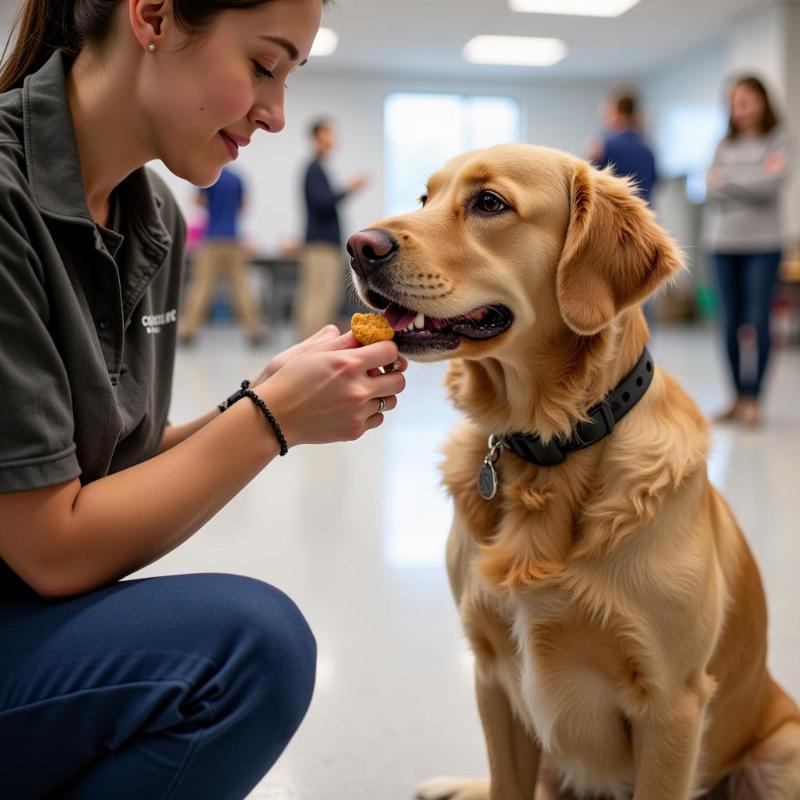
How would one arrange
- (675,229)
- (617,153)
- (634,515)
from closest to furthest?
(634,515)
(617,153)
(675,229)

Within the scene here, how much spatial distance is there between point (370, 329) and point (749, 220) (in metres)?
3.67

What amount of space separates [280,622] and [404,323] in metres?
0.44

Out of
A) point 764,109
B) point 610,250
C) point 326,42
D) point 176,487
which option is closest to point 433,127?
point 326,42

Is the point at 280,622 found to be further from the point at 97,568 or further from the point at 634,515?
the point at 634,515

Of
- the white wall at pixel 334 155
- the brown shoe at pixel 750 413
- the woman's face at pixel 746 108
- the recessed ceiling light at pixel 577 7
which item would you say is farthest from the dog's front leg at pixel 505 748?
the white wall at pixel 334 155

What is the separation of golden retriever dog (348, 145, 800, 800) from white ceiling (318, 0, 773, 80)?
6.84 m

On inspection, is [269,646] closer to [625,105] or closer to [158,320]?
[158,320]

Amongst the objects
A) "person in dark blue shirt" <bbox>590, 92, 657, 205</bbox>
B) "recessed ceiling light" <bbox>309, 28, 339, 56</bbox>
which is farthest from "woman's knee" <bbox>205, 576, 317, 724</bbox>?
"recessed ceiling light" <bbox>309, 28, 339, 56</bbox>

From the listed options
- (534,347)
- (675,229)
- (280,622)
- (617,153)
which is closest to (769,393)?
(617,153)

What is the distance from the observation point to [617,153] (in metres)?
4.98

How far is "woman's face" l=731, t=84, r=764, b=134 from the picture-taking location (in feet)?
13.8

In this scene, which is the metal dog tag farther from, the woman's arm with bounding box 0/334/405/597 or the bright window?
the bright window

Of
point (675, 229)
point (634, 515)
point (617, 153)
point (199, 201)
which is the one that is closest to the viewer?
point (634, 515)

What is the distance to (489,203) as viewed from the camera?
1256 mm
